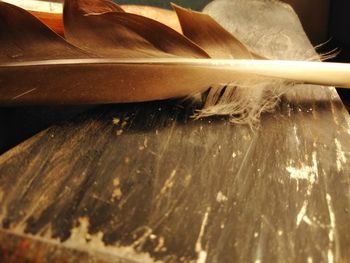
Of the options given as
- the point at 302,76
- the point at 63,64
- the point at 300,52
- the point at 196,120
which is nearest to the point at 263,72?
the point at 302,76

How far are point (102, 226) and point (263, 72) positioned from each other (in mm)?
502

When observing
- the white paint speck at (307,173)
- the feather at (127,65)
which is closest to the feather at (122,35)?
the feather at (127,65)

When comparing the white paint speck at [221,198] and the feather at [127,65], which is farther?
the feather at [127,65]

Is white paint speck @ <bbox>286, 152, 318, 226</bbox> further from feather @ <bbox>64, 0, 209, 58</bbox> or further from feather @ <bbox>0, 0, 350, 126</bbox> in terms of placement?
feather @ <bbox>64, 0, 209, 58</bbox>

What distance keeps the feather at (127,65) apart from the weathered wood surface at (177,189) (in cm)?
5

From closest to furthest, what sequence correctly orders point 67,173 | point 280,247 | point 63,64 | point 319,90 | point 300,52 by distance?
point 280,247 < point 67,173 < point 63,64 < point 319,90 < point 300,52

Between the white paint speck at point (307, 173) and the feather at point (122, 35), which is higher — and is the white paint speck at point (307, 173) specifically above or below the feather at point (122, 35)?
below

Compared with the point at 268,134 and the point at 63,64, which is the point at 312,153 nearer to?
the point at 268,134

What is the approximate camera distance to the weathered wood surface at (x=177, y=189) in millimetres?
501

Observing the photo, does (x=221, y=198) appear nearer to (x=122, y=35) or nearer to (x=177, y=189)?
(x=177, y=189)

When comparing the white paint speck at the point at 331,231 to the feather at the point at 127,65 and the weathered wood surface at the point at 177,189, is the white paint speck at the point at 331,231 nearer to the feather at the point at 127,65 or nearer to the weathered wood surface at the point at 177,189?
the weathered wood surface at the point at 177,189

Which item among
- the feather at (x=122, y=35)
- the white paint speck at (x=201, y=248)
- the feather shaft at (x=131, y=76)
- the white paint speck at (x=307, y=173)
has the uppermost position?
the feather at (x=122, y=35)

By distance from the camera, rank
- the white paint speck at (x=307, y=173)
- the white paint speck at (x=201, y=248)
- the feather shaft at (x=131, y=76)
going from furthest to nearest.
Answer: the feather shaft at (x=131, y=76)
the white paint speck at (x=307, y=173)
the white paint speck at (x=201, y=248)

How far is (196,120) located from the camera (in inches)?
30.3
